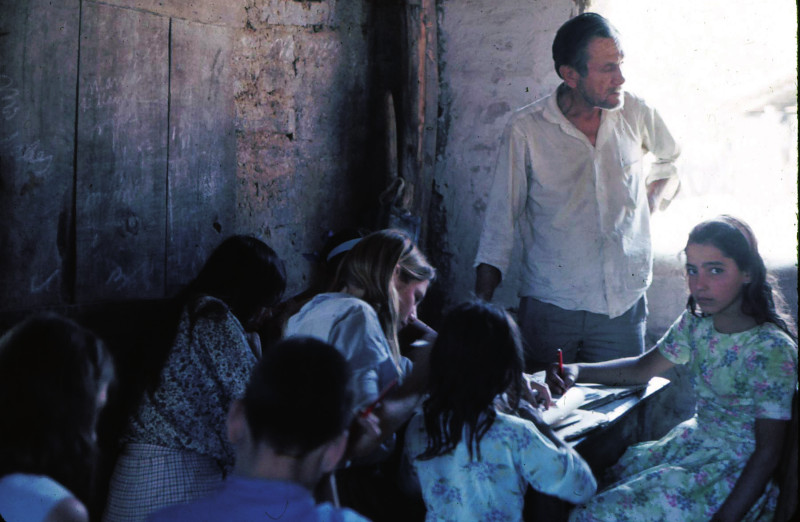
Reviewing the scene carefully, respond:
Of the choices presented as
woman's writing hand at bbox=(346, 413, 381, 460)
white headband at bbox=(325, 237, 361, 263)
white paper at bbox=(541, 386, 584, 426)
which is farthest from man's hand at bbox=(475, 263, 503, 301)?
woman's writing hand at bbox=(346, 413, 381, 460)

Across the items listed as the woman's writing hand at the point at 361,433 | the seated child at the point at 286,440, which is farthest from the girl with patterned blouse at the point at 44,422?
the woman's writing hand at the point at 361,433

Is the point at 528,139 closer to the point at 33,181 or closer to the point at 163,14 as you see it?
the point at 163,14

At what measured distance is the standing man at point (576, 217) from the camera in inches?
129

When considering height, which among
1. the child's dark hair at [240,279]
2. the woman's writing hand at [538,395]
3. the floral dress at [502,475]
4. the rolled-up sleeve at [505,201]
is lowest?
the floral dress at [502,475]

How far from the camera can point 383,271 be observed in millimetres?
2354

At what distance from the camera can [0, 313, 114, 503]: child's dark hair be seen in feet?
5.31

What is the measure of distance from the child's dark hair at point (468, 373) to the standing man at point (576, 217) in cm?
122

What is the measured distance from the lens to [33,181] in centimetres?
278

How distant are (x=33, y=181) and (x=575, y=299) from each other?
6.86 feet

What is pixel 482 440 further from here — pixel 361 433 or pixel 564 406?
pixel 564 406

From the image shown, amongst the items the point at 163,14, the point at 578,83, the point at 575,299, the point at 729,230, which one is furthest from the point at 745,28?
the point at 163,14

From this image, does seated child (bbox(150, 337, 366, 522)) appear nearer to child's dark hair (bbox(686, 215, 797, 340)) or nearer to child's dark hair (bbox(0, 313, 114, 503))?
child's dark hair (bbox(0, 313, 114, 503))

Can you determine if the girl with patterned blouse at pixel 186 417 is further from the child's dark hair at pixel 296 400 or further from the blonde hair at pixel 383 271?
the child's dark hair at pixel 296 400

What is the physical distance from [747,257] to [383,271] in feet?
3.44
